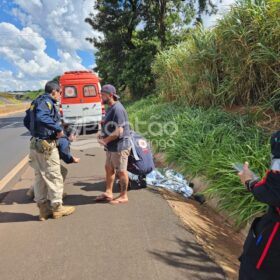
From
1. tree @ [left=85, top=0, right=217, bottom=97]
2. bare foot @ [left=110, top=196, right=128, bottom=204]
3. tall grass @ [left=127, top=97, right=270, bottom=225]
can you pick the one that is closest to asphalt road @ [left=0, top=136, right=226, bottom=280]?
bare foot @ [left=110, top=196, right=128, bottom=204]

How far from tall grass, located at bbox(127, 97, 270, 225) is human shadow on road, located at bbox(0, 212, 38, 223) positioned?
262cm

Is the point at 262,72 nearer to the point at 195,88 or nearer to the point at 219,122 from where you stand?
the point at 219,122

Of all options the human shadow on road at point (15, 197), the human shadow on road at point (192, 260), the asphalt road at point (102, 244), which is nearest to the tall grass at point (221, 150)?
the asphalt road at point (102, 244)

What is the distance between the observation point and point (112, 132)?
5.14m

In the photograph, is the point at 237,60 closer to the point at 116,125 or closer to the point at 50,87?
the point at 116,125

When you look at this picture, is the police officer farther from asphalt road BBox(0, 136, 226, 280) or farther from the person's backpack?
the person's backpack

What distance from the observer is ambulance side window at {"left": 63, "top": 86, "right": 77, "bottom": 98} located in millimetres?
15133

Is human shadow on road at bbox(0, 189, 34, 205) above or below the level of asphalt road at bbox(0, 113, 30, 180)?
above

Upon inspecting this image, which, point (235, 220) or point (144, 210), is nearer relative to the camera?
point (235, 220)

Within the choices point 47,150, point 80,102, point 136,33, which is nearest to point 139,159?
point 47,150

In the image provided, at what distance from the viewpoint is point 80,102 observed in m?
15.0

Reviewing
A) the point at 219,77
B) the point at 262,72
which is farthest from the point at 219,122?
the point at 219,77

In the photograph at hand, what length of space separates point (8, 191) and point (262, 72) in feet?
18.0

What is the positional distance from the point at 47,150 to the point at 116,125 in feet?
3.42
